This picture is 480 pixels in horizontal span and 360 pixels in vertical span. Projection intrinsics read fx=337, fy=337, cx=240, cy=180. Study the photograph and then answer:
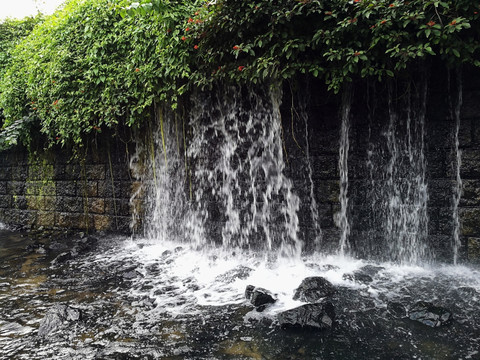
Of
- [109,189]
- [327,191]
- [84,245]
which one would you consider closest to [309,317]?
[327,191]

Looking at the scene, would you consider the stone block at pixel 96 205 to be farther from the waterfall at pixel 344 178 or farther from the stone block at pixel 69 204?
the waterfall at pixel 344 178

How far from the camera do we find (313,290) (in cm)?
372

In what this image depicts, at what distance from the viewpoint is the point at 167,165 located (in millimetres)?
6508

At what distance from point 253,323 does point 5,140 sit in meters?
7.95

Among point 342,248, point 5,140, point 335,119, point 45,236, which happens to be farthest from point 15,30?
point 342,248

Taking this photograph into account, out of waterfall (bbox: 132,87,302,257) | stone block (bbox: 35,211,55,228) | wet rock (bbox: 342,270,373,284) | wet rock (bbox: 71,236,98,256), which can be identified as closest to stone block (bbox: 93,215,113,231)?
wet rock (bbox: 71,236,98,256)

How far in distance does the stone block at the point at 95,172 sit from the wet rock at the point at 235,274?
13.3 feet

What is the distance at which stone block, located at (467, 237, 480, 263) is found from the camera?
4.06m

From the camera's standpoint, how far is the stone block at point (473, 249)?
160 inches

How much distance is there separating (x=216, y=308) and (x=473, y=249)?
3.17 metres

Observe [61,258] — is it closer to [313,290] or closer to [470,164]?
[313,290]

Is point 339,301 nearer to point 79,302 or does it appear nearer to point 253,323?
point 253,323

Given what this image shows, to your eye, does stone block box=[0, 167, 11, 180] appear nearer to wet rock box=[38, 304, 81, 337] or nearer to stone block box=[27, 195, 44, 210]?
stone block box=[27, 195, 44, 210]

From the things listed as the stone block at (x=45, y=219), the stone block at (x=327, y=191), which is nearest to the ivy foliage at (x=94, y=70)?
the stone block at (x=45, y=219)
